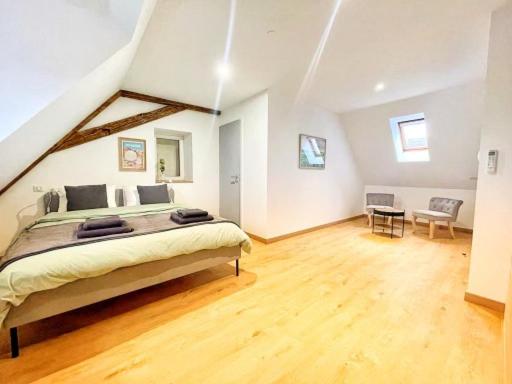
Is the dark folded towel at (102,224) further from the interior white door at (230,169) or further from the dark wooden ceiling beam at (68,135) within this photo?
the interior white door at (230,169)

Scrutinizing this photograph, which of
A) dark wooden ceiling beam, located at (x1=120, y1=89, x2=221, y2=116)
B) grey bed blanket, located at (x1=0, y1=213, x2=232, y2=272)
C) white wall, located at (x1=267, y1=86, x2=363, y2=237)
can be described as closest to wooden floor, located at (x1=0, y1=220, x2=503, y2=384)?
grey bed blanket, located at (x1=0, y1=213, x2=232, y2=272)

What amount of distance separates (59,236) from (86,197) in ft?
4.33

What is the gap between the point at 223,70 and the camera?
110 inches

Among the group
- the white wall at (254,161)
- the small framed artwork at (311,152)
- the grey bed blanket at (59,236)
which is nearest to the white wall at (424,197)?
the small framed artwork at (311,152)

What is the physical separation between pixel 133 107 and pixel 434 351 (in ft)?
14.7

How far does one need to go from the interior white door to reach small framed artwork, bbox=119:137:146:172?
1385 millimetres

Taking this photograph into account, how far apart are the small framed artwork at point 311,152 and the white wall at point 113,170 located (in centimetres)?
168

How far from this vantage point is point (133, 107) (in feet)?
11.9

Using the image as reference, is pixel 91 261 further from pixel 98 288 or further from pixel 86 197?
pixel 86 197

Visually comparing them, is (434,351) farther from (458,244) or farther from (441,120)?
(441,120)

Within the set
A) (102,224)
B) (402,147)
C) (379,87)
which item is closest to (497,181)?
(379,87)

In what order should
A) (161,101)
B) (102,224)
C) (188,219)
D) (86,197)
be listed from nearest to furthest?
(102,224), (188,219), (86,197), (161,101)

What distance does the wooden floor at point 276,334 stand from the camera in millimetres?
1298

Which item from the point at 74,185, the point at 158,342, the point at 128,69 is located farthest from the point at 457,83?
the point at 74,185
